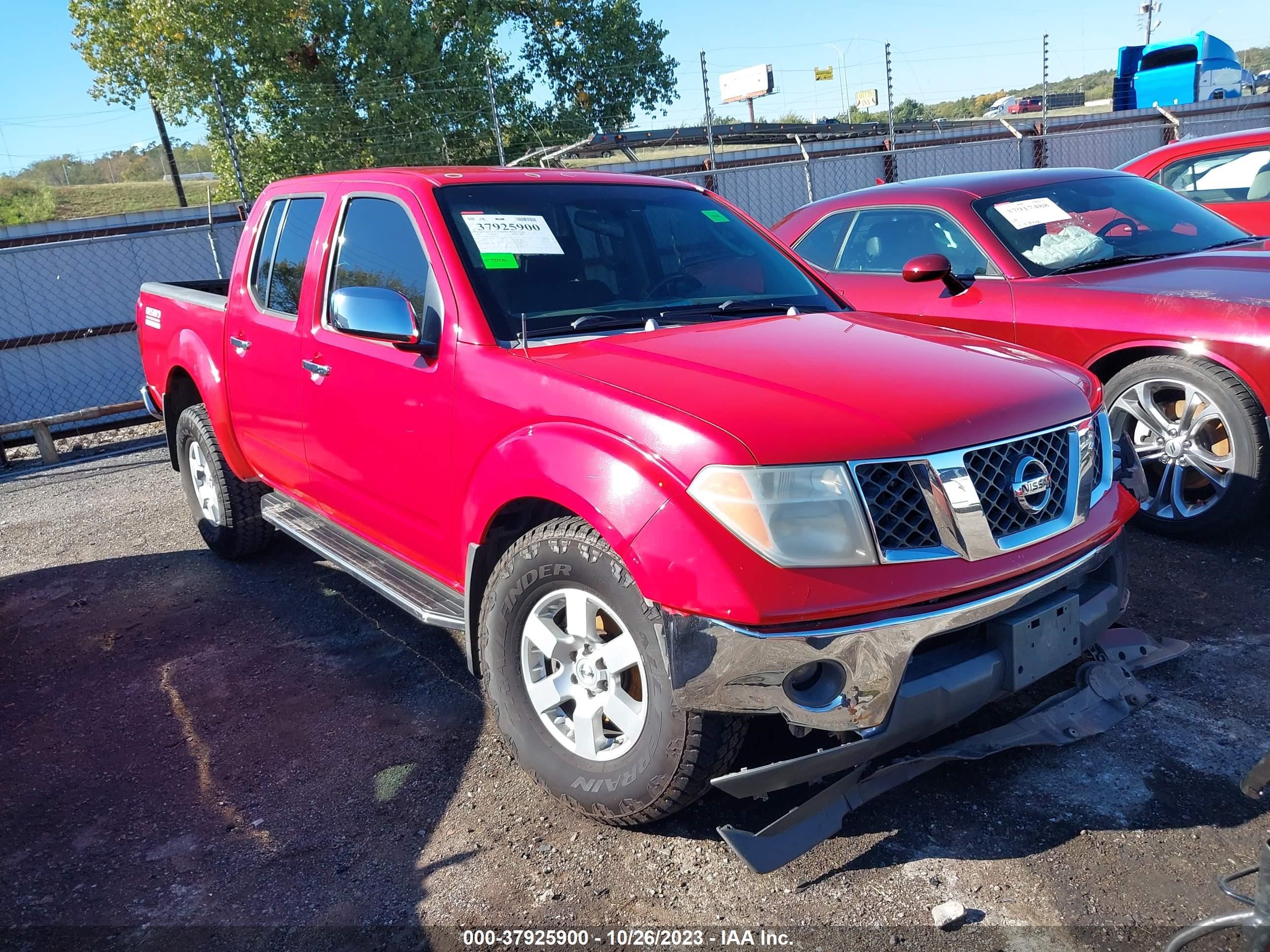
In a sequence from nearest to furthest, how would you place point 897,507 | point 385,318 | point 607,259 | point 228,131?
point 897,507, point 385,318, point 607,259, point 228,131

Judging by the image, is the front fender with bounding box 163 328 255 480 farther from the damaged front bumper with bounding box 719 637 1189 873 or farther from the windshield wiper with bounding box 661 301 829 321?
the damaged front bumper with bounding box 719 637 1189 873

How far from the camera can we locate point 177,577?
545 cm

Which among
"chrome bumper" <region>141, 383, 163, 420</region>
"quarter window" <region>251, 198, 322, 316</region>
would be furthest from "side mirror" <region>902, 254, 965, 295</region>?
"chrome bumper" <region>141, 383, 163, 420</region>

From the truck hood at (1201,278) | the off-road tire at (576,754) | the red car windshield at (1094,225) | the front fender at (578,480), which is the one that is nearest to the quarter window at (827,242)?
the red car windshield at (1094,225)

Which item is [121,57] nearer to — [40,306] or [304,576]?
[40,306]

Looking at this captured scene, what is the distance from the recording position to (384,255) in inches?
145

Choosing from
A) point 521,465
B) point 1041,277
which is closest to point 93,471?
point 521,465

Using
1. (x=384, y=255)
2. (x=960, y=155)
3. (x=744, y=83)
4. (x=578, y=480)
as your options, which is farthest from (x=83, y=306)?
(x=744, y=83)

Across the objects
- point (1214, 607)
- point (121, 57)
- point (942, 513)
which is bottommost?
point (1214, 607)

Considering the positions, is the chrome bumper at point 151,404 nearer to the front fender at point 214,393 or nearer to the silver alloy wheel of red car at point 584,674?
the front fender at point 214,393

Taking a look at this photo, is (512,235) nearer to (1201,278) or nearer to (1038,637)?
(1038,637)

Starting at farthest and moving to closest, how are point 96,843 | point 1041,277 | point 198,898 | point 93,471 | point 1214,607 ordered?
point 93,471 → point 1041,277 → point 1214,607 → point 96,843 → point 198,898

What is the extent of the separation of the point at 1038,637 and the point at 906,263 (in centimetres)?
320

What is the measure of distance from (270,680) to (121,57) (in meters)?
28.2
